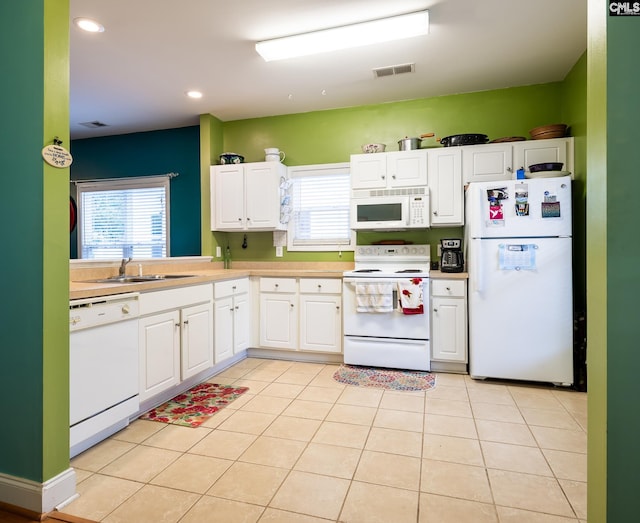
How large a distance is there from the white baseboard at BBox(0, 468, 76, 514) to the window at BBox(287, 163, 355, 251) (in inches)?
122

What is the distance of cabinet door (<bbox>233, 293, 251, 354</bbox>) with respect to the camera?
147 inches

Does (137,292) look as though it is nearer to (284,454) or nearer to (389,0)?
(284,454)

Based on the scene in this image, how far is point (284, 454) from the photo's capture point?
2.11 meters

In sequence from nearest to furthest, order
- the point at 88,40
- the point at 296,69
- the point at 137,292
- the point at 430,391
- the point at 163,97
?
the point at 137,292 < the point at 88,40 < the point at 430,391 < the point at 296,69 < the point at 163,97

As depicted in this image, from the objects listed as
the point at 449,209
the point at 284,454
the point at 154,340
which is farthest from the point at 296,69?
the point at 284,454

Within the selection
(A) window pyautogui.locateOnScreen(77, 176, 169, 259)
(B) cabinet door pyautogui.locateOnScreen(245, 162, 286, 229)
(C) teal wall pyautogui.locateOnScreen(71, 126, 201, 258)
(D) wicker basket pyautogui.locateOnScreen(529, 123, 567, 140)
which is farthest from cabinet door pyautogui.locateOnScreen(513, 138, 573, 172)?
(A) window pyautogui.locateOnScreen(77, 176, 169, 259)

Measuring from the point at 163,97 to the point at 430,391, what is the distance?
3.86 meters

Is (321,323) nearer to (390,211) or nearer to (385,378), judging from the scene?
(385,378)

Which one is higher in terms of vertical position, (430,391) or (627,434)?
(627,434)

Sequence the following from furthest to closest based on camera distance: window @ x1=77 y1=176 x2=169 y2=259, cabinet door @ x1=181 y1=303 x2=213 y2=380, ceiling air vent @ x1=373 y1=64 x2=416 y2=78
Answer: window @ x1=77 y1=176 x2=169 y2=259
ceiling air vent @ x1=373 y1=64 x2=416 y2=78
cabinet door @ x1=181 y1=303 x2=213 y2=380

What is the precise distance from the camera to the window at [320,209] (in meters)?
4.25

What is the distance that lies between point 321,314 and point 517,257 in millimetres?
1854

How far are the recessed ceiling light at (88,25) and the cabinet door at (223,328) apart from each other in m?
2.26

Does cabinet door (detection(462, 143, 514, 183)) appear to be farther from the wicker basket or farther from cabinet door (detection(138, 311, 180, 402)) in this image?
cabinet door (detection(138, 311, 180, 402))
